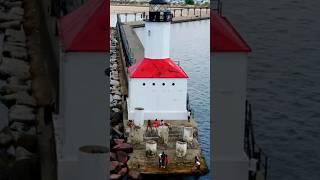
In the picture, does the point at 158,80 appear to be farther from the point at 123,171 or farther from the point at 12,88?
the point at 12,88

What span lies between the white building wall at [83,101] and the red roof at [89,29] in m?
0.07

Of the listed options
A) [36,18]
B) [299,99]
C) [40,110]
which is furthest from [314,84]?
[40,110]

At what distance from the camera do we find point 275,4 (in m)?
Answer: 27.0

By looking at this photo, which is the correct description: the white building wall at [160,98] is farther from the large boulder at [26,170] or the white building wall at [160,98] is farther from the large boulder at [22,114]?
the large boulder at [26,170]

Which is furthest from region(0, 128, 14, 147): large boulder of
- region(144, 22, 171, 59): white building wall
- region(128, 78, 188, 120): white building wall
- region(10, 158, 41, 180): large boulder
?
→ region(144, 22, 171, 59): white building wall

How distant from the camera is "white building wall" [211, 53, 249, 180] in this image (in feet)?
8.96

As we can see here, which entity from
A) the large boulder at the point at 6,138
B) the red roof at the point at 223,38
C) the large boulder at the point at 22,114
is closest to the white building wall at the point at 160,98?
the large boulder at the point at 22,114

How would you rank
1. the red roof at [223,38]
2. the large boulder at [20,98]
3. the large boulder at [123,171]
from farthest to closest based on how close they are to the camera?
the large boulder at [123,171], the large boulder at [20,98], the red roof at [223,38]

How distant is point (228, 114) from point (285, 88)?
35.8 ft

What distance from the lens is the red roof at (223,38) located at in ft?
8.62

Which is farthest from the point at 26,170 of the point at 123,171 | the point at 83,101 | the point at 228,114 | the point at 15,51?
the point at 123,171

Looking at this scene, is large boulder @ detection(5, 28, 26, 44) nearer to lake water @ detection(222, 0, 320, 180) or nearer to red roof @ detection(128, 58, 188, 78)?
lake water @ detection(222, 0, 320, 180)

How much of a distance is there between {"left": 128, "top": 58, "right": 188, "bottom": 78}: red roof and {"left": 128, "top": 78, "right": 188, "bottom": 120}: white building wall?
5.2 inches

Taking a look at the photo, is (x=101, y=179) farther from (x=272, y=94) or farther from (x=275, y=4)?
(x=275, y=4)
